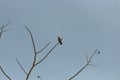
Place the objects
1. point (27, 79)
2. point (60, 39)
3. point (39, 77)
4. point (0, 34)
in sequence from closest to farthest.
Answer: point (27, 79) → point (60, 39) → point (39, 77) → point (0, 34)

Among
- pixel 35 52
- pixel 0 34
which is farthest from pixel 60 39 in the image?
pixel 0 34

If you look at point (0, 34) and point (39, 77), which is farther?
point (0, 34)

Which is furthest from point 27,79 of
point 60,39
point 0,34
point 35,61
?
point 0,34

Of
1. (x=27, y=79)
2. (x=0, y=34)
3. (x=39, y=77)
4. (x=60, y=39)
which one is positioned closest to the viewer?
(x=27, y=79)

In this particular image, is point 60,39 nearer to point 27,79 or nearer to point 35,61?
point 35,61

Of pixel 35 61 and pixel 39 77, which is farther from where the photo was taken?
pixel 39 77

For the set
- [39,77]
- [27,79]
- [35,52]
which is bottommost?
[39,77]

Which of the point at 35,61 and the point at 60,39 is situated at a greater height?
the point at 60,39

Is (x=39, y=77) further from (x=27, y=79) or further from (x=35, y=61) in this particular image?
(x=27, y=79)

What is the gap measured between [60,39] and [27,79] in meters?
1.38

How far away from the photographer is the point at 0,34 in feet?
38.3

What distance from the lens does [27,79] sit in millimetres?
6629

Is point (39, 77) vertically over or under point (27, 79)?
under

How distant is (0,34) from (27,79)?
5.42m
